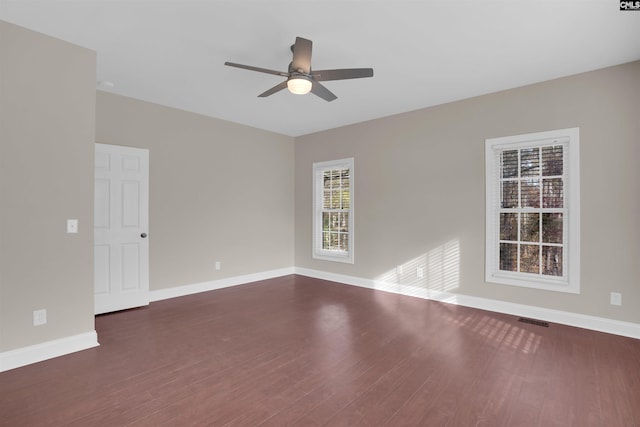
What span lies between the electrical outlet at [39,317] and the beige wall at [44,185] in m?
0.03

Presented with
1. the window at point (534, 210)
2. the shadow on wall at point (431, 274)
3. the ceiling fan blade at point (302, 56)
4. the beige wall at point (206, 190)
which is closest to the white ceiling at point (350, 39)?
the ceiling fan blade at point (302, 56)

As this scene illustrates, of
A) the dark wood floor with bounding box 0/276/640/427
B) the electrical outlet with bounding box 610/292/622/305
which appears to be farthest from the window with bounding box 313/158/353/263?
the electrical outlet with bounding box 610/292/622/305

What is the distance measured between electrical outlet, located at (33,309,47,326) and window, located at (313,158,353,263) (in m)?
4.00

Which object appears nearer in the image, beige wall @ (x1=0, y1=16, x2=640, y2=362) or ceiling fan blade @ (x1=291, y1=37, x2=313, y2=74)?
ceiling fan blade @ (x1=291, y1=37, x2=313, y2=74)

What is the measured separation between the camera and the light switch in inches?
113

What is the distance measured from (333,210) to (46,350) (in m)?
4.25

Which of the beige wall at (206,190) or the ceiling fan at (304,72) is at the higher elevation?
the ceiling fan at (304,72)

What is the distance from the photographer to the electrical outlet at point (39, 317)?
2684 millimetres

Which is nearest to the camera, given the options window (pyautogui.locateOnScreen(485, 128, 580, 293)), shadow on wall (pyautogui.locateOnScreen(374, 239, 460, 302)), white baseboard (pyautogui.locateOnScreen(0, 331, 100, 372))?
white baseboard (pyautogui.locateOnScreen(0, 331, 100, 372))

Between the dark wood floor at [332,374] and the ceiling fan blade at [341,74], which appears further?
the ceiling fan blade at [341,74]

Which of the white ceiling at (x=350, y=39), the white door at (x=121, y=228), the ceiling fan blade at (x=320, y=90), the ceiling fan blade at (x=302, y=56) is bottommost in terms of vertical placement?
the white door at (x=121, y=228)

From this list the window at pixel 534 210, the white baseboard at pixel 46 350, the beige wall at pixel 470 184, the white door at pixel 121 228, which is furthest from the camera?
the white door at pixel 121 228

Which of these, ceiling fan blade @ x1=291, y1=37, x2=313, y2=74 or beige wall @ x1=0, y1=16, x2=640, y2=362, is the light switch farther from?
ceiling fan blade @ x1=291, y1=37, x2=313, y2=74

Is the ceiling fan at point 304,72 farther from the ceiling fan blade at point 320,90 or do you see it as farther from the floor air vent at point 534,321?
the floor air vent at point 534,321
